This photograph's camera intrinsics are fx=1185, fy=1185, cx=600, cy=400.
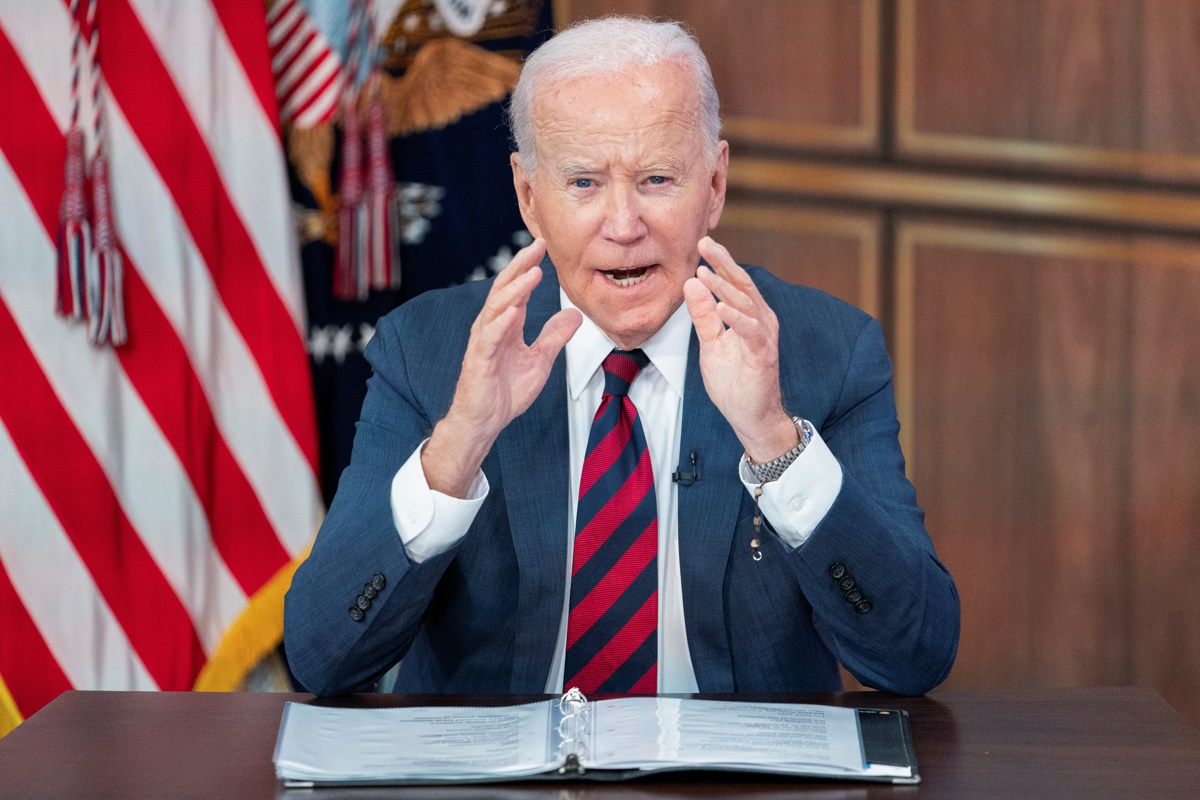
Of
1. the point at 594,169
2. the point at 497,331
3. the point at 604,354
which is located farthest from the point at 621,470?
the point at 594,169

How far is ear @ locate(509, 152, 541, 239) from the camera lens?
6.13 feet

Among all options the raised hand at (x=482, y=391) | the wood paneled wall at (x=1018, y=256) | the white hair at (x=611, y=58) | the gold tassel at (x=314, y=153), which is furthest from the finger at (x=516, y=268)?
the wood paneled wall at (x=1018, y=256)

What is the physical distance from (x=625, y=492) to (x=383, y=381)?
1.40ft

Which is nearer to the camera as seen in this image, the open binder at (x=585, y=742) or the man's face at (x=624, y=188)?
the open binder at (x=585, y=742)

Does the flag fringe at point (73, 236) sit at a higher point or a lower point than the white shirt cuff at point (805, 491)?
higher

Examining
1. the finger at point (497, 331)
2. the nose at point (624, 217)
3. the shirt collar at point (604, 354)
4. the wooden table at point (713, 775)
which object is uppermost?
the nose at point (624, 217)

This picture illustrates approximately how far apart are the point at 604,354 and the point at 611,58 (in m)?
0.44

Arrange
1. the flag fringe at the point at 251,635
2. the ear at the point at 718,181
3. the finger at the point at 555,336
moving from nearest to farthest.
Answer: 1. the finger at the point at 555,336
2. the ear at the point at 718,181
3. the flag fringe at the point at 251,635

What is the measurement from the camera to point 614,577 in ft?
5.57

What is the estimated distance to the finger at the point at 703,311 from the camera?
62.1 inches

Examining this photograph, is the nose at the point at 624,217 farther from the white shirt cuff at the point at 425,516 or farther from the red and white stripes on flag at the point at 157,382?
the red and white stripes on flag at the point at 157,382

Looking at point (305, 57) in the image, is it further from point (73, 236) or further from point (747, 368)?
point (747, 368)

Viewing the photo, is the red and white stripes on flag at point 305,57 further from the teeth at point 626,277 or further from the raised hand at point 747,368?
the raised hand at point 747,368

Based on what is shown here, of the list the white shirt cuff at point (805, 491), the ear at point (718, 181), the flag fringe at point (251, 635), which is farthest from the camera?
the flag fringe at point (251, 635)
